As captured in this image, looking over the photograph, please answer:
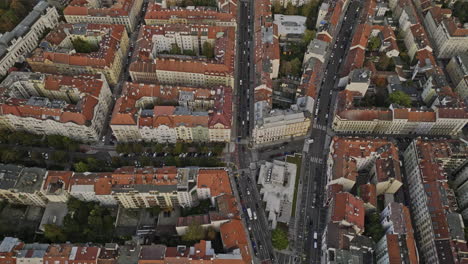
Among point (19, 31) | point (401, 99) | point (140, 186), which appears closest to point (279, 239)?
point (140, 186)

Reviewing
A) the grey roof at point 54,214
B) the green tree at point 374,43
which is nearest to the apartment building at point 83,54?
the grey roof at point 54,214

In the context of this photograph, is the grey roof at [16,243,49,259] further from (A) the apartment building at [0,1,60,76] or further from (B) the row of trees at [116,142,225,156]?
(A) the apartment building at [0,1,60,76]

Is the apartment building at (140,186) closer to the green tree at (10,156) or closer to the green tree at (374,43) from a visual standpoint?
the green tree at (10,156)

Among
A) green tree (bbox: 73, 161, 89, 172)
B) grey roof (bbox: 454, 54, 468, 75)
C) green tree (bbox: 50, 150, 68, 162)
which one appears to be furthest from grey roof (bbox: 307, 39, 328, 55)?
green tree (bbox: 50, 150, 68, 162)

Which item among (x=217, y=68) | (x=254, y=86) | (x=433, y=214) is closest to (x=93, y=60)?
(x=217, y=68)

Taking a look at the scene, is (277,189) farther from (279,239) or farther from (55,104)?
(55,104)
